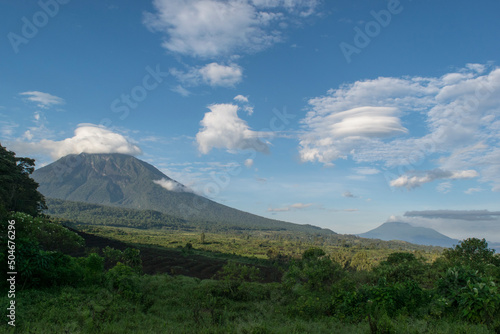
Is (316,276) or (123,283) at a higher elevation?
(316,276)

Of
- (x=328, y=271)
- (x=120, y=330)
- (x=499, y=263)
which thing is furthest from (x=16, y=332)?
(x=499, y=263)

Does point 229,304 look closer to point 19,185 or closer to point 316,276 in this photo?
point 316,276

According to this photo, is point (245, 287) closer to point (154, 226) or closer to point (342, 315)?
point (342, 315)

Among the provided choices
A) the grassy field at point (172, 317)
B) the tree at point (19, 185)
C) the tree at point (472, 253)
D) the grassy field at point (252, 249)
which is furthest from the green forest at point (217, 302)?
the grassy field at point (252, 249)

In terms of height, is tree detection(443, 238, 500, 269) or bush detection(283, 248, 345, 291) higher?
tree detection(443, 238, 500, 269)

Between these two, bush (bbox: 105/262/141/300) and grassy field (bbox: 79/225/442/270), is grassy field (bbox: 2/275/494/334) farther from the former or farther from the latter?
grassy field (bbox: 79/225/442/270)

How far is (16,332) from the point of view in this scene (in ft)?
22.4

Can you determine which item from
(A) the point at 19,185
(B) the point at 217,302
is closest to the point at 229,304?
(B) the point at 217,302

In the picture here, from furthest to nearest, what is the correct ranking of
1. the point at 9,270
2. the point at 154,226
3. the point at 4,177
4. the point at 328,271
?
the point at 154,226 → the point at 4,177 → the point at 328,271 → the point at 9,270

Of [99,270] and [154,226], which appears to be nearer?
[99,270]

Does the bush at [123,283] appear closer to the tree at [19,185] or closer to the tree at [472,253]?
the tree at [19,185]

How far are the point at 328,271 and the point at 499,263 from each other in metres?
21.0

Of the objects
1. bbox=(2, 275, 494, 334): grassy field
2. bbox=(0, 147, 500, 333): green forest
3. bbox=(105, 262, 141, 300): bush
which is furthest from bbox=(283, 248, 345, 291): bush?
bbox=(105, 262, 141, 300): bush

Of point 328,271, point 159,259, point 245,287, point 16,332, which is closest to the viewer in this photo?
point 16,332
